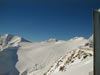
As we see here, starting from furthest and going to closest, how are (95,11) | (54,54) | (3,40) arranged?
(3,40) → (54,54) → (95,11)

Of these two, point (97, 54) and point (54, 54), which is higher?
point (54, 54)

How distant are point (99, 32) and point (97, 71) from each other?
126 cm

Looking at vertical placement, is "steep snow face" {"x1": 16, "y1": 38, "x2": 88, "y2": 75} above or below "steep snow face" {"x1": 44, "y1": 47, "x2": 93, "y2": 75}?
above

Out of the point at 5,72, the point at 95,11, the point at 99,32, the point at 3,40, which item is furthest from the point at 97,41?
the point at 3,40

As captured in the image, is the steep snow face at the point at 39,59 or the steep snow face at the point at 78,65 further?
the steep snow face at the point at 39,59

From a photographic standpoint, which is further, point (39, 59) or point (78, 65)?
point (39, 59)

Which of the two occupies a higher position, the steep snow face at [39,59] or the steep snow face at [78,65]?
the steep snow face at [39,59]

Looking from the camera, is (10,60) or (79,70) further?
(10,60)

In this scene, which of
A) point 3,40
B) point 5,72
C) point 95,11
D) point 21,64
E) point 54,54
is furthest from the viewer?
point 3,40

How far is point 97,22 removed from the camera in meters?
3.43

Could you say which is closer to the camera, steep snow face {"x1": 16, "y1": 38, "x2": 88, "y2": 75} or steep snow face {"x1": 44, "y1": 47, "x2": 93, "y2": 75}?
steep snow face {"x1": 44, "y1": 47, "x2": 93, "y2": 75}

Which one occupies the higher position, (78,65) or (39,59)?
(39,59)

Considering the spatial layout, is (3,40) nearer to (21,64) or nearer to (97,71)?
(21,64)

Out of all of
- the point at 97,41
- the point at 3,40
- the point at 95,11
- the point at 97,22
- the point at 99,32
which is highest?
the point at 3,40
